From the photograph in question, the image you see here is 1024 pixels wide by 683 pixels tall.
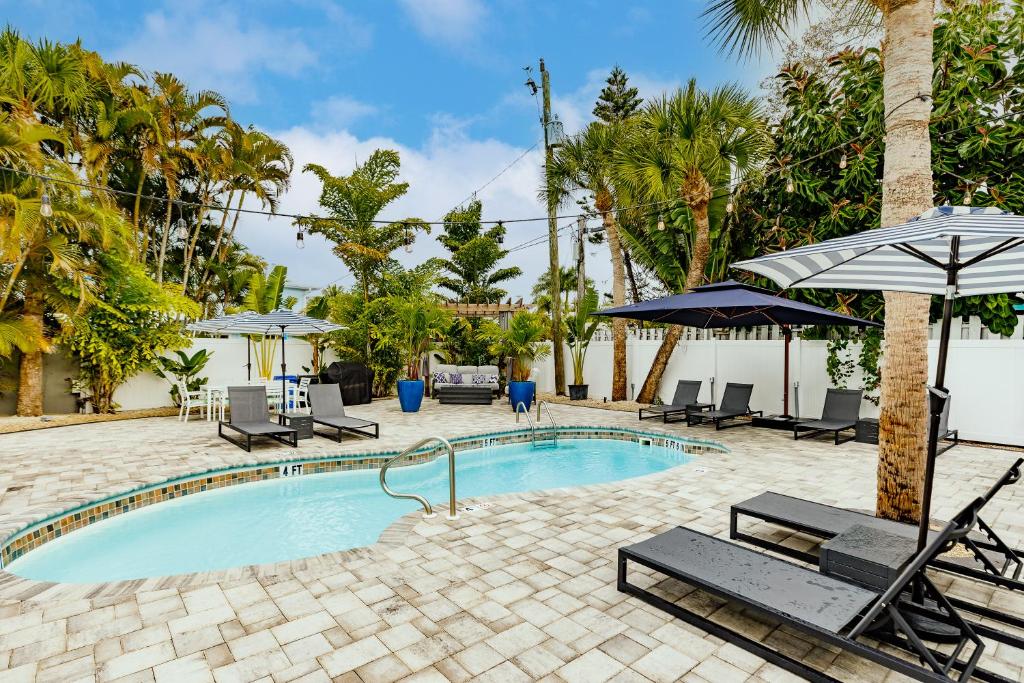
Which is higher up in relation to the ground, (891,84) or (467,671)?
(891,84)

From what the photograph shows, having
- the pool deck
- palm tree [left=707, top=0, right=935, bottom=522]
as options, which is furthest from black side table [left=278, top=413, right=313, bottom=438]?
palm tree [left=707, top=0, right=935, bottom=522]

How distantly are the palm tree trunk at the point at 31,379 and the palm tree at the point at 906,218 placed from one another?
44.2ft

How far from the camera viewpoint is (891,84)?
4.13 meters

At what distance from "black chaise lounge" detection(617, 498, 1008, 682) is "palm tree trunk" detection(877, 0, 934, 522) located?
4.42ft

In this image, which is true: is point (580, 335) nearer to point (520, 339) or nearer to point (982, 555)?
point (520, 339)

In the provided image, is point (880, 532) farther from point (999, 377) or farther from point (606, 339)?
point (606, 339)

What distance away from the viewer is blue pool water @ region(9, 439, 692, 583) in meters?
4.48

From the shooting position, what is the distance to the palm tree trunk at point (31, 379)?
9.95m

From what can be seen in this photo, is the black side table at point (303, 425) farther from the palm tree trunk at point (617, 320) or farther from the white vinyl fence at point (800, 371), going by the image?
the white vinyl fence at point (800, 371)

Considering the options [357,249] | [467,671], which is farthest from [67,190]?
[467,671]

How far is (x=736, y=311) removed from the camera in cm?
905

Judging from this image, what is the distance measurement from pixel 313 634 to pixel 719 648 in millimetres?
2116

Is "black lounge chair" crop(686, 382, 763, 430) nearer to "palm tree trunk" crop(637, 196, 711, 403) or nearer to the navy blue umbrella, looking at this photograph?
the navy blue umbrella

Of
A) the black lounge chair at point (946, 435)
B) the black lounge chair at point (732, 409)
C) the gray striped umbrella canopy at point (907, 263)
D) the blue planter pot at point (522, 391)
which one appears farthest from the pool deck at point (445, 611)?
the blue planter pot at point (522, 391)
